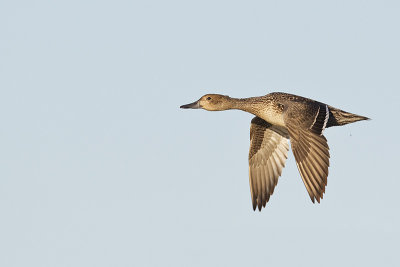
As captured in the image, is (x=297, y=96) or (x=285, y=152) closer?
(x=297, y=96)

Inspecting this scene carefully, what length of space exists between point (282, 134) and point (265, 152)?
2.33 ft

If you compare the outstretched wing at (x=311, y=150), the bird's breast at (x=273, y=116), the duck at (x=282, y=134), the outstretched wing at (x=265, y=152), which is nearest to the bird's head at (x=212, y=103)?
the duck at (x=282, y=134)

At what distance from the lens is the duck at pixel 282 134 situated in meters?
18.6

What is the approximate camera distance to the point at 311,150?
18.7 meters

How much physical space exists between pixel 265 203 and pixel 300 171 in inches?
169

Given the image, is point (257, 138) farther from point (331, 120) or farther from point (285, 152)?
point (331, 120)

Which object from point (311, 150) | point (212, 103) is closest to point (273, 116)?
point (212, 103)

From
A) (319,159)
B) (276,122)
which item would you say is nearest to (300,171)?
(319,159)

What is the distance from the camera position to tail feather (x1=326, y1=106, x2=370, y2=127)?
21359 millimetres

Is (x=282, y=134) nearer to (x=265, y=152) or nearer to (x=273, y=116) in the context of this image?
(x=265, y=152)

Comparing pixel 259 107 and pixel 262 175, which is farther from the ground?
pixel 259 107

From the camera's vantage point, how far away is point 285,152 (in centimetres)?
2345

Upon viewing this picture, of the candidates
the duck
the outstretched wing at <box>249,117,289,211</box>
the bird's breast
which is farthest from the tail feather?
the outstretched wing at <box>249,117,289,211</box>

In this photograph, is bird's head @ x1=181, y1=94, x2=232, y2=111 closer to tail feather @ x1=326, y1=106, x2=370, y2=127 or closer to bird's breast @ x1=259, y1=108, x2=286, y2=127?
bird's breast @ x1=259, y1=108, x2=286, y2=127
